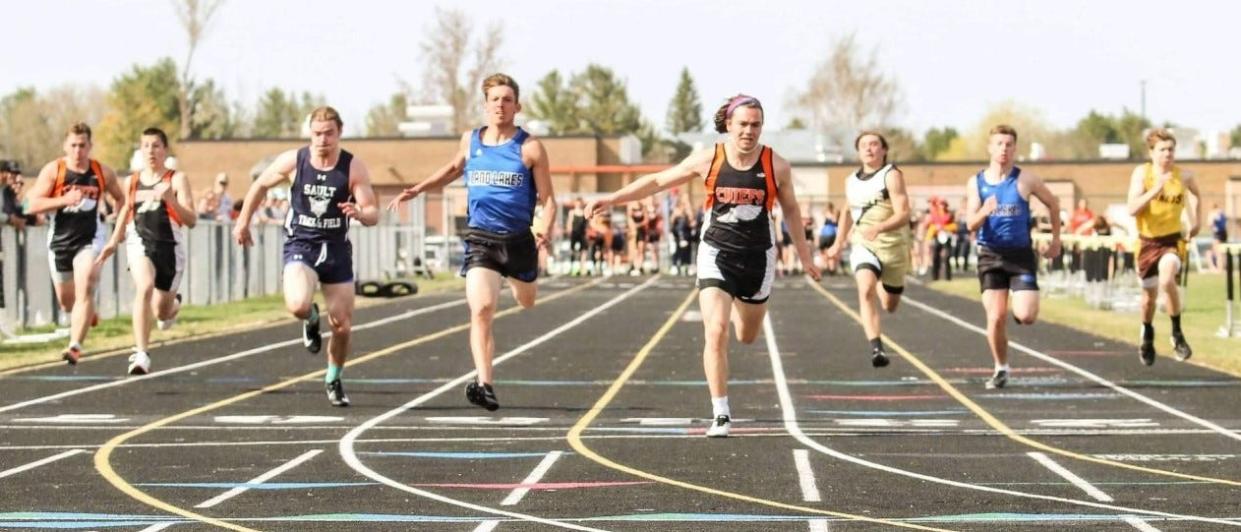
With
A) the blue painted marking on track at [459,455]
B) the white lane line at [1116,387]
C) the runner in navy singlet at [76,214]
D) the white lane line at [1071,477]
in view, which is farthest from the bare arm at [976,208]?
the runner in navy singlet at [76,214]

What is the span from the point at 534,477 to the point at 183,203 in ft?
23.4

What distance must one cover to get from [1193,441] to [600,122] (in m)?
136

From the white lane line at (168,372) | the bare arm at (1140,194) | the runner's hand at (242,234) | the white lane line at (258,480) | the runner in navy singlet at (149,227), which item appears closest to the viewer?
the white lane line at (258,480)

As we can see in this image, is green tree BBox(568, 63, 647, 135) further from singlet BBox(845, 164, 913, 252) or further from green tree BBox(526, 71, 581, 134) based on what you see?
singlet BBox(845, 164, 913, 252)

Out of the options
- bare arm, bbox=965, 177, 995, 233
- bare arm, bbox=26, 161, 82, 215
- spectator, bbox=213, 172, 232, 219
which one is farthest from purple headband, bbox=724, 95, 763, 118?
spectator, bbox=213, 172, 232, 219

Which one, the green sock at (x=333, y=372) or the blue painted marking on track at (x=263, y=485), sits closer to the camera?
the blue painted marking on track at (x=263, y=485)

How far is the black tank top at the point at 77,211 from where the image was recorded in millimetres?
18125

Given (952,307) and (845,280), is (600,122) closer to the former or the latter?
(845,280)

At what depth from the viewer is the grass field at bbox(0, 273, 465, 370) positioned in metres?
21.6

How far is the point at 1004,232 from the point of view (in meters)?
17.4

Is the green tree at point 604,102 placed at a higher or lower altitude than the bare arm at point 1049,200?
higher

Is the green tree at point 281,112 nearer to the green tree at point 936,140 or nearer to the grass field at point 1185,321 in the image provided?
the green tree at point 936,140

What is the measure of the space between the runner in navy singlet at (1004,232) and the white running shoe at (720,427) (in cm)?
422

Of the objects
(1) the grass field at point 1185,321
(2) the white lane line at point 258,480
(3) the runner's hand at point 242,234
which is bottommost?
(1) the grass field at point 1185,321
